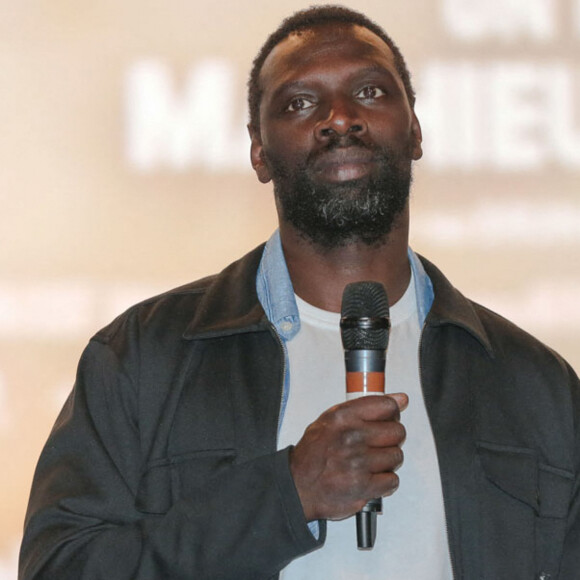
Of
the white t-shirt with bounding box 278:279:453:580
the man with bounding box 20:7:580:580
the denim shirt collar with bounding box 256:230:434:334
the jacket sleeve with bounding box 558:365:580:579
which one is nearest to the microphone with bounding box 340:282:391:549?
the man with bounding box 20:7:580:580

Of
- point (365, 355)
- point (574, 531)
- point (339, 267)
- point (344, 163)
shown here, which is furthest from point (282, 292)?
point (574, 531)

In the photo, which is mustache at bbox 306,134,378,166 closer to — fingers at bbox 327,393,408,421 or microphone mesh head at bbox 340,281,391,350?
microphone mesh head at bbox 340,281,391,350

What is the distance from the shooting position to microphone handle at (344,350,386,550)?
1.56 meters

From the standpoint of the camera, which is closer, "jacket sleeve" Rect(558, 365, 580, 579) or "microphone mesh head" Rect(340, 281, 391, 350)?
"microphone mesh head" Rect(340, 281, 391, 350)

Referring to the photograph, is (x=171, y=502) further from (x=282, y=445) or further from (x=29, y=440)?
(x=29, y=440)

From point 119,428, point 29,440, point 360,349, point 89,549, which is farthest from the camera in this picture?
point 29,440

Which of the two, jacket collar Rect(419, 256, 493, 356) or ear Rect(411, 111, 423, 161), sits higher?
ear Rect(411, 111, 423, 161)

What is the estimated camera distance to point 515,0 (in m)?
2.98

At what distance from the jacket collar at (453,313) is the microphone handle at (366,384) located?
1.56 ft

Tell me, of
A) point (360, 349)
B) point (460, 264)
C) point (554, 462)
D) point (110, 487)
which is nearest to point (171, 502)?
point (110, 487)

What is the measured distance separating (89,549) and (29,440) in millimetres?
1030

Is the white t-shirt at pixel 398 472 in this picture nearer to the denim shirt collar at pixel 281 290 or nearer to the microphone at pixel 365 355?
the denim shirt collar at pixel 281 290

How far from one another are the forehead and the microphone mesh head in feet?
1.81

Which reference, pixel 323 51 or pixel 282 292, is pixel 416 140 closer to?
pixel 323 51
